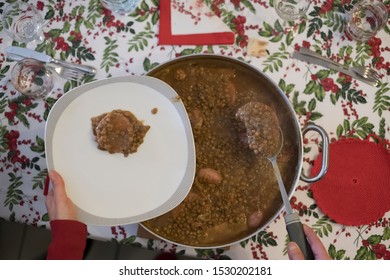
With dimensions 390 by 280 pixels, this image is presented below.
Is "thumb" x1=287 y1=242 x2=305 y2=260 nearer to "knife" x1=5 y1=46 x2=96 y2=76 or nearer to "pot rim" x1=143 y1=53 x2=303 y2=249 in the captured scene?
"pot rim" x1=143 y1=53 x2=303 y2=249

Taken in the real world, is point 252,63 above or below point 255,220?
above

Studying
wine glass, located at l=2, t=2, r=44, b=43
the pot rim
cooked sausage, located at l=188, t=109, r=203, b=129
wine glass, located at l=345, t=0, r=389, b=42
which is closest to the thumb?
the pot rim

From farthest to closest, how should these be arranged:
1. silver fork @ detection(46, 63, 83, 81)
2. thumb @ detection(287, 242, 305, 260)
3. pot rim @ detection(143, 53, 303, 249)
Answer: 1. silver fork @ detection(46, 63, 83, 81)
2. pot rim @ detection(143, 53, 303, 249)
3. thumb @ detection(287, 242, 305, 260)

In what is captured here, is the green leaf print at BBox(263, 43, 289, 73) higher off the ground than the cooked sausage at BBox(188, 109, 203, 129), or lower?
higher

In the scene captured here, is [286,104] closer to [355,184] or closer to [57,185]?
[355,184]

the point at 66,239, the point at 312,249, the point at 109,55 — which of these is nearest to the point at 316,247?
the point at 312,249

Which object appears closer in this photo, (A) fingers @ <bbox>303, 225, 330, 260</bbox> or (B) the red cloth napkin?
(A) fingers @ <bbox>303, 225, 330, 260</bbox>

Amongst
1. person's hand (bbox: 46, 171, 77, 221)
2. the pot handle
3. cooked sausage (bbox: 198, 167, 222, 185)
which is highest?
the pot handle
